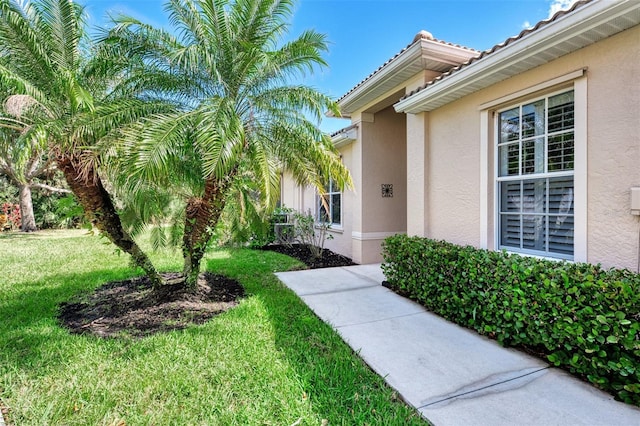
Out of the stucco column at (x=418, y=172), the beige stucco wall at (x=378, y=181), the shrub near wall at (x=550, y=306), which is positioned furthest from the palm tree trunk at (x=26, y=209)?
the shrub near wall at (x=550, y=306)

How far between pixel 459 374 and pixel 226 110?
5.04 m

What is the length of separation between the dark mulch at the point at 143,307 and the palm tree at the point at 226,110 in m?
0.49

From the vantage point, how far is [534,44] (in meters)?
4.48

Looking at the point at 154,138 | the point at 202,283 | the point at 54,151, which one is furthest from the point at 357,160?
the point at 54,151

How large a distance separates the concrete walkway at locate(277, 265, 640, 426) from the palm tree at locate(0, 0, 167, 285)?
4.65m

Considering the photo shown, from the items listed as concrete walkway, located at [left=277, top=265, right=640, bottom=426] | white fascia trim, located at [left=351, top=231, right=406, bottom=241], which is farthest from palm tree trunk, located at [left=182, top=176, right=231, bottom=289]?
white fascia trim, located at [left=351, top=231, right=406, bottom=241]

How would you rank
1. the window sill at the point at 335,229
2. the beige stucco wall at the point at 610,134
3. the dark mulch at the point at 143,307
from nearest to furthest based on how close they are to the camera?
the beige stucco wall at the point at 610,134
the dark mulch at the point at 143,307
the window sill at the point at 335,229

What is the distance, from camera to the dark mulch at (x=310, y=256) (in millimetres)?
10195

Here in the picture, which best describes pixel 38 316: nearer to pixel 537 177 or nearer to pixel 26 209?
pixel 537 177

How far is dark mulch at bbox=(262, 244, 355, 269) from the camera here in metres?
10.2

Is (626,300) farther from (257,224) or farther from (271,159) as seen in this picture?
(257,224)

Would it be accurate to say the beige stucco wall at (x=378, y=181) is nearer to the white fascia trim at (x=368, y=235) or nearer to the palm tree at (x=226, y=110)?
the white fascia trim at (x=368, y=235)

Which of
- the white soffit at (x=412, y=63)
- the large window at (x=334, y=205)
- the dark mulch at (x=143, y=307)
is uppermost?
the white soffit at (x=412, y=63)

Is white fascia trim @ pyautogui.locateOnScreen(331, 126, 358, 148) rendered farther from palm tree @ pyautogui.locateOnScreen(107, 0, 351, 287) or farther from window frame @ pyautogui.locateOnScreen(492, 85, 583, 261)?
window frame @ pyautogui.locateOnScreen(492, 85, 583, 261)
